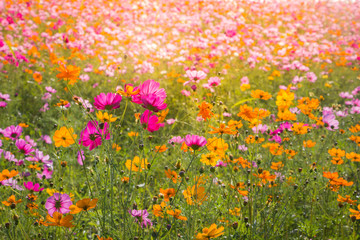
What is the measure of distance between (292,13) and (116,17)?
3.61 m

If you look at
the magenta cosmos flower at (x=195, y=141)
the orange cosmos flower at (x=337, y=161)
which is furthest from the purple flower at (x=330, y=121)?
the magenta cosmos flower at (x=195, y=141)

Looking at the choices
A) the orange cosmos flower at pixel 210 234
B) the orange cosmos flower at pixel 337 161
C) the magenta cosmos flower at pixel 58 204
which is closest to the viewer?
the orange cosmos flower at pixel 210 234

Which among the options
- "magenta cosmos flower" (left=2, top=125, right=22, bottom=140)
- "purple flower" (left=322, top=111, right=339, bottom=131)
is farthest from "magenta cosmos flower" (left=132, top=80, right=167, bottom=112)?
"purple flower" (left=322, top=111, right=339, bottom=131)

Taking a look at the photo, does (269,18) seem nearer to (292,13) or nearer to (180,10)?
(292,13)

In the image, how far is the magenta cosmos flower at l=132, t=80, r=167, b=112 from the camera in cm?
88

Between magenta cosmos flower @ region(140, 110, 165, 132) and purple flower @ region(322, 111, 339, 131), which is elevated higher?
magenta cosmos flower @ region(140, 110, 165, 132)

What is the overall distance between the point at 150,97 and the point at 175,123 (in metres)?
0.21

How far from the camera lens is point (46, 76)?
3428 millimetres

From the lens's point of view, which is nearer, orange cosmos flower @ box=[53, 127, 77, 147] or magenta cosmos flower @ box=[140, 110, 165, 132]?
magenta cosmos flower @ box=[140, 110, 165, 132]

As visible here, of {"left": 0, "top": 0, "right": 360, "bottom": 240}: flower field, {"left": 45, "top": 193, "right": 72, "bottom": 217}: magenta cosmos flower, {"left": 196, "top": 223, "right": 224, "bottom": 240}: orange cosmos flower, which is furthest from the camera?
{"left": 0, "top": 0, "right": 360, "bottom": 240}: flower field

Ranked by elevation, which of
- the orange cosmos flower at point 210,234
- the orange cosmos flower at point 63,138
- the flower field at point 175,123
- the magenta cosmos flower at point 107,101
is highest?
the magenta cosmos flower at point 107,101

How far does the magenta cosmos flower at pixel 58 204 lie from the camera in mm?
952

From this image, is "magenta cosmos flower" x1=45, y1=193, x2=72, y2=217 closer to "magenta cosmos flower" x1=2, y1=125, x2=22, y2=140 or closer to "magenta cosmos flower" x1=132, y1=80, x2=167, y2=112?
"magenta cosmos flower" x1=132, y1=80, x2=167, y2=112

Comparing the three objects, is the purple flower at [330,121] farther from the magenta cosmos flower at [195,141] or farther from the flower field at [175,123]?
the magenta cosmos flower at [195,141]
